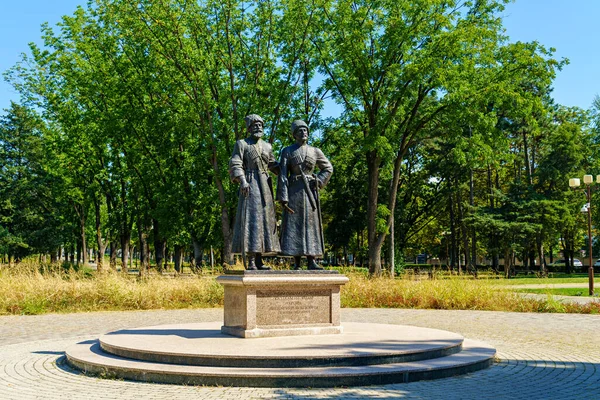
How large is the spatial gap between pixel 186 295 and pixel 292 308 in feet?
32.6

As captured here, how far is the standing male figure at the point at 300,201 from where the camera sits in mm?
10805

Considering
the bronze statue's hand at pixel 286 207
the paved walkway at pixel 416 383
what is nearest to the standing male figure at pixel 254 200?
the bronze statue's hand at pixel 286 207

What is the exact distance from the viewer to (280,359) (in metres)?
8.16

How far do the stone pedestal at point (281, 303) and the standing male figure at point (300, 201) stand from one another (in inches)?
20.4

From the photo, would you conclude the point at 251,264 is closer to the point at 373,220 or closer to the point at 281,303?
the point at 281,303

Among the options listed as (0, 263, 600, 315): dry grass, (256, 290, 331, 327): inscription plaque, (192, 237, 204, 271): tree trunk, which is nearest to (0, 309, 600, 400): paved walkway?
(0, 263, 600, 315): dry grass

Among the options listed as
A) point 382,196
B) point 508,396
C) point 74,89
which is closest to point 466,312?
point 508,396

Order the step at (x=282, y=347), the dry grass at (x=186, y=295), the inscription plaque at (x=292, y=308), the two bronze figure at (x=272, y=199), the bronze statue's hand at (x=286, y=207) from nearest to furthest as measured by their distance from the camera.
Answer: the step at (x=282, y=347), the inscription plaque at (x=292, y=308), the two bronze figure at (x=272, y=199), the bronze statue's hand at (x=286, y=207), the dry grass at (x=186, y=295)

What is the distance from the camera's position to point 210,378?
25.5ft

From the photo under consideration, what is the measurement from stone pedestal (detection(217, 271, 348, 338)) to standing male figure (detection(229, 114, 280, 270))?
1.61ft

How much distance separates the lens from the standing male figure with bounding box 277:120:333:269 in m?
10.8

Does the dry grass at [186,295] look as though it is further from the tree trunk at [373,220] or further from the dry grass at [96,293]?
the tree trunk at [373,220]

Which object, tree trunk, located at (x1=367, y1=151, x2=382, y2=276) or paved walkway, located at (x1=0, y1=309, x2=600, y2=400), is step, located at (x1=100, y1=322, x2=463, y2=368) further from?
tree trunk, located at (x1=367, y1=151, x2=382, y2=276)

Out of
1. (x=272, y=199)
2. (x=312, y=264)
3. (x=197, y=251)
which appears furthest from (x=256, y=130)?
(x=197, y=251)
